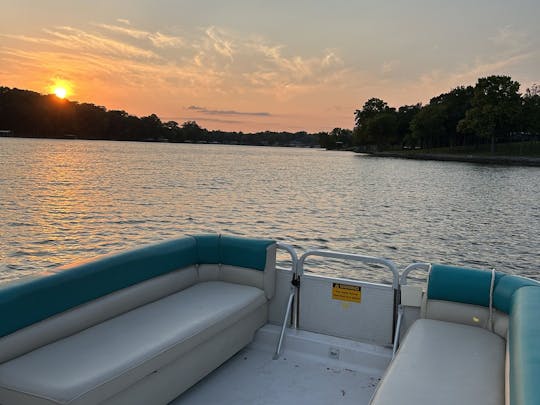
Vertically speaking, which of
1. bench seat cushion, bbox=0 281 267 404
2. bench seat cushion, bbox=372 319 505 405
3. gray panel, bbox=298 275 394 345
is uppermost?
bench seat cushion, bbox=0 281 267 404

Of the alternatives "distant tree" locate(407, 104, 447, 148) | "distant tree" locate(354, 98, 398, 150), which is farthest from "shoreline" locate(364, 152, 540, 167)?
"distant tree" locate(354, 98, 398, 150)

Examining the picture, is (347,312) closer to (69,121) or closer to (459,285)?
(459,285)

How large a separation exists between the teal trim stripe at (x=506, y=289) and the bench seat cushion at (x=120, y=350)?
201 centimetres

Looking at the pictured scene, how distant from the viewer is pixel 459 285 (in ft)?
11.8

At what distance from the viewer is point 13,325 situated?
2.69m

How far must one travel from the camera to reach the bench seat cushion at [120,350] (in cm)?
241

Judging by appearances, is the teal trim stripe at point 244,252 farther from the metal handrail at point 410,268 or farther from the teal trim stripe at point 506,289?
the teal trim stripe at point 506,289

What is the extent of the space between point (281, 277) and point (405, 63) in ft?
132

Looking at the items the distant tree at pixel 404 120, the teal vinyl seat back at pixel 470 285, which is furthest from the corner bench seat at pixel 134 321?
the distant tree at pixel 404 120

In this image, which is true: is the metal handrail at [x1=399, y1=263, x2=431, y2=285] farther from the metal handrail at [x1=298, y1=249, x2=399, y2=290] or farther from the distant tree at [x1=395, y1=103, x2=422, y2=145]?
the distant tree at [x1=395, y1=103, x2=422, y2=145]

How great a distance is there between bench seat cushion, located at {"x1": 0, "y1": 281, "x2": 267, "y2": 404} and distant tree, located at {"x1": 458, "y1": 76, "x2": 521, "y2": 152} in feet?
257

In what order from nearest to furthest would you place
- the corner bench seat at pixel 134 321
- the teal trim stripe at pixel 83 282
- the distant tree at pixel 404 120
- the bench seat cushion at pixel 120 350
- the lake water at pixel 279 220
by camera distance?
the bench seat cushion at pixel 120 350 < the corner bench seat at pixel 134 321 < the teal trim stripe at pixel 83 282 < the lake water at pixel 279 220 < the distant tree at pixel 404 120

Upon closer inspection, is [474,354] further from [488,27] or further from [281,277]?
[488,27]

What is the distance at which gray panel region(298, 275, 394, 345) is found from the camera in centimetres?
412
